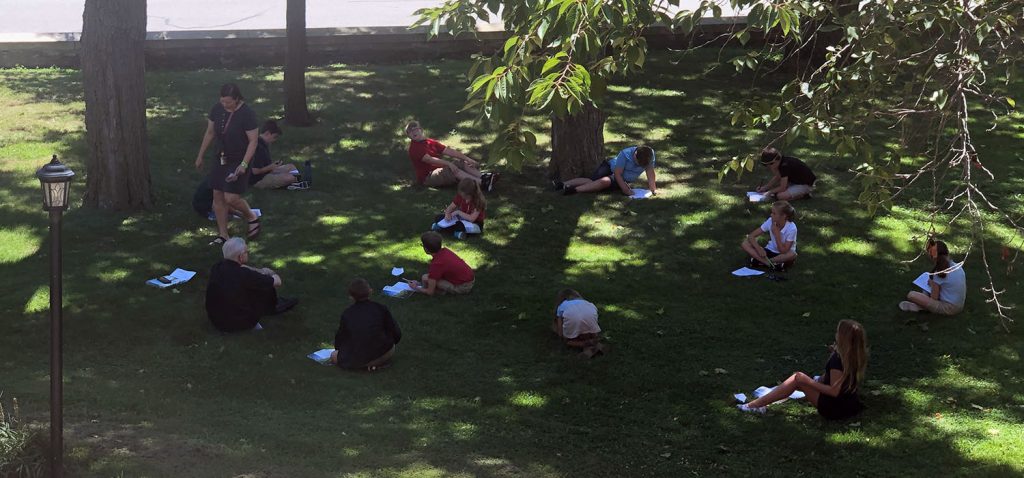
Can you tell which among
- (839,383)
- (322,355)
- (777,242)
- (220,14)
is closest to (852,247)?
(777,242)

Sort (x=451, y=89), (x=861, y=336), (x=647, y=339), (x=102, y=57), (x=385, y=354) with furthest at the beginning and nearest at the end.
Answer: (x=451, y=89), (x=102, y=57), (x=647, y=339), (x=385, y=354), (x=861, y=336)

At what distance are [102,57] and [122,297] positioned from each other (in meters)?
3.70

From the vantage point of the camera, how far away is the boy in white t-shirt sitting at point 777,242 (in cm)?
1241

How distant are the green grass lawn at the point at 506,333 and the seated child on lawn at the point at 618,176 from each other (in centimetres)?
31

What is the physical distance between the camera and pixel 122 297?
11.3 m

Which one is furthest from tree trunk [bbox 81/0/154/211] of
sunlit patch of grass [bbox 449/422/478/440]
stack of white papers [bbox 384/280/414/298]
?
sunlit patch of grass [bbox 449/422/478/440]

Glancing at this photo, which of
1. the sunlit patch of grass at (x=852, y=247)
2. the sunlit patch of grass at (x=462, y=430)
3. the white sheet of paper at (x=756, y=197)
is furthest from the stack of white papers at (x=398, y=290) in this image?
the sunlit patch of grass at (x=852, y=247)

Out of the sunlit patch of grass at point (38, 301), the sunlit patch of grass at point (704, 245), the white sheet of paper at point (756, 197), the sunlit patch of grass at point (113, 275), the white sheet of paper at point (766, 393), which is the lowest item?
the white sheet of paper at point (766, 393)

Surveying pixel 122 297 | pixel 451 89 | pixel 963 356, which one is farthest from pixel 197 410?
pixel 451 89

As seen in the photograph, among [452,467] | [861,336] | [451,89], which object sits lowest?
[452,467]

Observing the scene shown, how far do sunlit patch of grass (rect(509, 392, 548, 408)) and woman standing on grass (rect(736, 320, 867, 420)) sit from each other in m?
1.79

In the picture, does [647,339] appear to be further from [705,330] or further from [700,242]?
[700,242]

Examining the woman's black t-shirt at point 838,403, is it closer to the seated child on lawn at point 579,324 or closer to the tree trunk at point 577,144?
the seated child on lawn at point 579,324

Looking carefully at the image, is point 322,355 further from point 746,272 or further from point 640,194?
point 640,194
